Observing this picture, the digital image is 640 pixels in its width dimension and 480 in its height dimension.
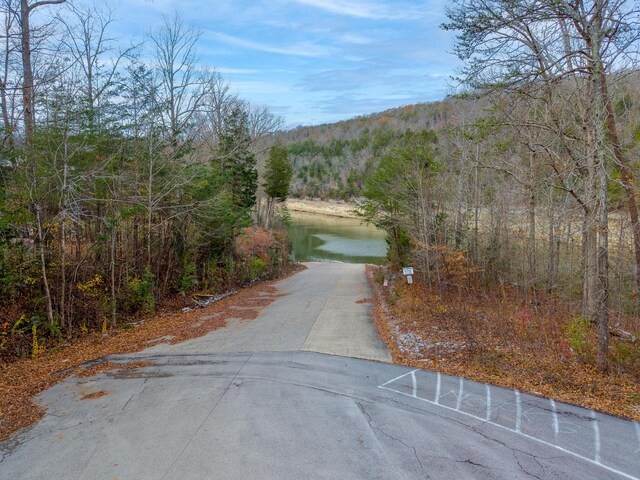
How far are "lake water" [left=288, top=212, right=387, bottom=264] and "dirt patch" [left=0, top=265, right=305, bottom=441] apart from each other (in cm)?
2581

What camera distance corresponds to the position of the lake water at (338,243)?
147 feet

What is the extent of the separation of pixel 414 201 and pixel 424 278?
11.3 ft

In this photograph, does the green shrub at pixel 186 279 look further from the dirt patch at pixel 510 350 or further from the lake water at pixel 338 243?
the lake water at pixel 338 243

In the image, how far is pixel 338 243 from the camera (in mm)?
55375

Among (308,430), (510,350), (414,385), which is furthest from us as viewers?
(510,350)

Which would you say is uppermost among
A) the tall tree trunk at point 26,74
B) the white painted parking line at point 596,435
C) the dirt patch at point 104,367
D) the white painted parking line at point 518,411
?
the tall tree trunk at point 26,74

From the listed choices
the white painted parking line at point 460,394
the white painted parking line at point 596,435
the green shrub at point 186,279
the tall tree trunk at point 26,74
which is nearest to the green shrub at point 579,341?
the white painted parking line at point 596,435

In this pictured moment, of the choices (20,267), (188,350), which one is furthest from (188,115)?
(188,350)

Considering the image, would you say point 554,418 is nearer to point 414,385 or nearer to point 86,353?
point 414,385

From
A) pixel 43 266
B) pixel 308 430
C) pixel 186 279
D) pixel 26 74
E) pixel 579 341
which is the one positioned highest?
pixel 26 74

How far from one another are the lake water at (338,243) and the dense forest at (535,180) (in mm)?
19777

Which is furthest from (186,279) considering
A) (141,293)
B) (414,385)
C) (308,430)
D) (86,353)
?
(308,430)

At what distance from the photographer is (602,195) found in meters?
7.61

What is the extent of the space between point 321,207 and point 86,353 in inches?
3735
